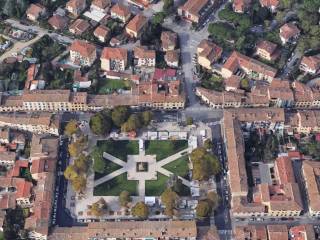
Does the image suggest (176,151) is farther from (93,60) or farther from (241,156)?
(93,60)

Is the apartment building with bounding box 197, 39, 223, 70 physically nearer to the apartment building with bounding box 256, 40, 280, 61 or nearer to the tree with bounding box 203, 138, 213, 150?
the apartment building with bounding box 256, 40, 280, 61

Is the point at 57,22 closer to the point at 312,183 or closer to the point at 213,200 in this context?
the point at 213,200

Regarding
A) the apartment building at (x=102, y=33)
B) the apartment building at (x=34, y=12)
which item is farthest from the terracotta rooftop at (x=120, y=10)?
the apartment building at (x=34, y=12)

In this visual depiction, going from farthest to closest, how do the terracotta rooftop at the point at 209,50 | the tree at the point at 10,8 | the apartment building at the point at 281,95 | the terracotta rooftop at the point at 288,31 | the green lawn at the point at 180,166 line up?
1. the tree at the point at 10,8
2. the terracotta rooftop at the point at 288,31
3. the terracotta rooftop at the point at 209,50
4. the apartment building at the point at 281,95
5. the green lawn at the point at 180,166

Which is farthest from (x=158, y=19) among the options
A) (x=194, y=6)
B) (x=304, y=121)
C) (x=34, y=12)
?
(x=304, y=121)

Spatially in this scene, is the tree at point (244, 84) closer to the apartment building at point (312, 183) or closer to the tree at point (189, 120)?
the tree at point (189, 120)

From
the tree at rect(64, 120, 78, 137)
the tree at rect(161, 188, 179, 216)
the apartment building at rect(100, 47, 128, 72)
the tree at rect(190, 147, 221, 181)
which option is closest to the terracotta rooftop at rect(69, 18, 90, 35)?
the apartment building at rect(100, 47, 128, 72)
